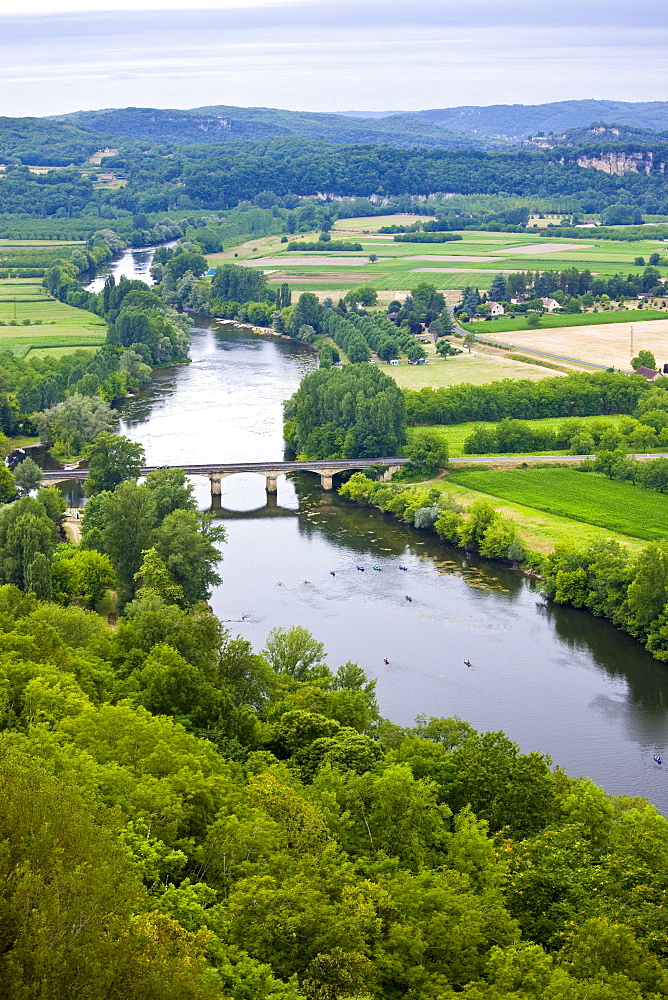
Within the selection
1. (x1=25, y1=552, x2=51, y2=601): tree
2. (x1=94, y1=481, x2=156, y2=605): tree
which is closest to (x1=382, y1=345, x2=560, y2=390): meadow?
(x1=94, y1=481, x2=156, y2=605): tree

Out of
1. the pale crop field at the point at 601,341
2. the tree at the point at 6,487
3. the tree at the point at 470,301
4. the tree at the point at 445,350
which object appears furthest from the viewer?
the tree at the point at 470,301

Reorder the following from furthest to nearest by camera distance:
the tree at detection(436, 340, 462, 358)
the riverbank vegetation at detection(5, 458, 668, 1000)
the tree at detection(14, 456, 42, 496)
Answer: the tree at detection(436, 340, 462, 358), the tree at detection(14, 456, 42, 496), the riverbank vegetation at detection(5, 458, 668, 1000)

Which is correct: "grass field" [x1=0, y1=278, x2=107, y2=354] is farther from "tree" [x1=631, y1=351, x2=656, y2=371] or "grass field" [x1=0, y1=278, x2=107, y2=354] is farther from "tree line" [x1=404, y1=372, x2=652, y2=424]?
"tree" [x1=631, y1=351, x2=656, y2=371]

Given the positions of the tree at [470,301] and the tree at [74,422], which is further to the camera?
the tree at [470,301]

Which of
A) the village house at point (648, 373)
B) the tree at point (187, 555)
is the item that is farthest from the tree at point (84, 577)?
the village house at point (648, 373)

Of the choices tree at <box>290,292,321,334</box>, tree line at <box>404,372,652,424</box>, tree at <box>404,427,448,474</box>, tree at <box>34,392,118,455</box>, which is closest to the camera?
tree at <box>404,427,448,474</box>

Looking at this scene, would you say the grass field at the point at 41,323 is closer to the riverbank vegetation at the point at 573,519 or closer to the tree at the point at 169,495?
the riverbank vegetation at the point at 573,519

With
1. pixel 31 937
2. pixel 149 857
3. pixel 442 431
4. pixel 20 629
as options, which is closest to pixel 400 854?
pixel 149 857
